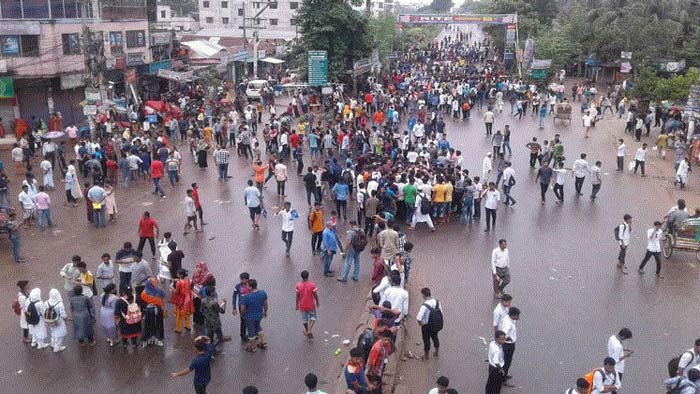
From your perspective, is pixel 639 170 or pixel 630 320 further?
pixel 639 170

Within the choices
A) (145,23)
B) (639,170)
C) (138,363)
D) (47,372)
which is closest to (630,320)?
(138,363)

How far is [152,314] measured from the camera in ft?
32.4

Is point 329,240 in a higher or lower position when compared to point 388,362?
higher

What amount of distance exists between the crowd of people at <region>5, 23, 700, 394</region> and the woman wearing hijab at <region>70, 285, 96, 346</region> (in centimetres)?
3

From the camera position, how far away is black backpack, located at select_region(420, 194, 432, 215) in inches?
608

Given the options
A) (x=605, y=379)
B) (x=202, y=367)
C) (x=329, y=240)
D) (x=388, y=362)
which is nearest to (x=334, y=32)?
(x=329, y=240)

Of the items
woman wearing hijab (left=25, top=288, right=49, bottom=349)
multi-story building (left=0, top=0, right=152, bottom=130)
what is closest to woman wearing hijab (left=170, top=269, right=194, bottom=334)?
woman wearing hijab (left=25, top=288, right=49, bottom=349)

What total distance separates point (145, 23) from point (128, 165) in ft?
62.9

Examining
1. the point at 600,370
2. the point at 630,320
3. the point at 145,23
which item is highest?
the point at 145,23

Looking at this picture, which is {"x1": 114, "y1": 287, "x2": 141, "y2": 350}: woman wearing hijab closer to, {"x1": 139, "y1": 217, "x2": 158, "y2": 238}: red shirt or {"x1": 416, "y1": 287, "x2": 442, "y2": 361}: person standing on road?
{"x1": 139, "y1": 217, "x2": 158, "y2": 238}: red shirt

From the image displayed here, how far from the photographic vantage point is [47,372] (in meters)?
9.41

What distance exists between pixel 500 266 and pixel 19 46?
23.2m

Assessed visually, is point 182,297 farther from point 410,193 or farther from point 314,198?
point 314,198

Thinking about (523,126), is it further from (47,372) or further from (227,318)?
(47,372)
